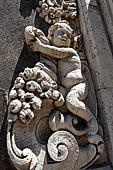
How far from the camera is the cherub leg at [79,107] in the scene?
64.2 inches

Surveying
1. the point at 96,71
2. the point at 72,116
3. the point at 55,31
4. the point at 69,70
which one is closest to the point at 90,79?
the point at 96,71

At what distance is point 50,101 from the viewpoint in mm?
1615

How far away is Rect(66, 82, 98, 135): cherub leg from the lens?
1.63 meters

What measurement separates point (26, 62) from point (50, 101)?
0.46 metres

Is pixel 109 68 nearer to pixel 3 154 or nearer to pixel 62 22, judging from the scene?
pixel 62 22

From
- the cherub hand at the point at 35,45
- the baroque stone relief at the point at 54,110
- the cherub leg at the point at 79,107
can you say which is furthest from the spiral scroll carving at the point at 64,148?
the cherub hand at the point at 35,45

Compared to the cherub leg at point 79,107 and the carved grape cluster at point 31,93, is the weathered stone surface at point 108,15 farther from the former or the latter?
the carved grape cluster at point 31,93

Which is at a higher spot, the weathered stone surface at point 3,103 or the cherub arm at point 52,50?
the cherub arm at point 52,50

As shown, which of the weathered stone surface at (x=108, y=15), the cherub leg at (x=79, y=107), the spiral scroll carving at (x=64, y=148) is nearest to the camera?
the spiral scroll carving at (x=64, y=148)

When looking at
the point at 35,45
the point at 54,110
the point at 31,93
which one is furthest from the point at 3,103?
the point at 35,45

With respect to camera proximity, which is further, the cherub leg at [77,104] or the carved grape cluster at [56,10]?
the carved grape cluster at [56,10]

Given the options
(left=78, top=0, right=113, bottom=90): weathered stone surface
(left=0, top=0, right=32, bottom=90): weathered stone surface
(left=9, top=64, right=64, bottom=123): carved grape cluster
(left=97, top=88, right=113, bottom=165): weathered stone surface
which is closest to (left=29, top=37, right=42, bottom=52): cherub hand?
(left=0, top=0, right=32, bottom=90): weathered stone surface

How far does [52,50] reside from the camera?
1.77 m

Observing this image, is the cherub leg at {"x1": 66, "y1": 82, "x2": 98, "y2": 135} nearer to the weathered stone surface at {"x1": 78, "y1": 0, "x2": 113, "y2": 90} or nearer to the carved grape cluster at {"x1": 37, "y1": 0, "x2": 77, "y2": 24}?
the weathered stone surface at {"x1": 78, "y1": 0, "x2": 113, "y2": 90}
